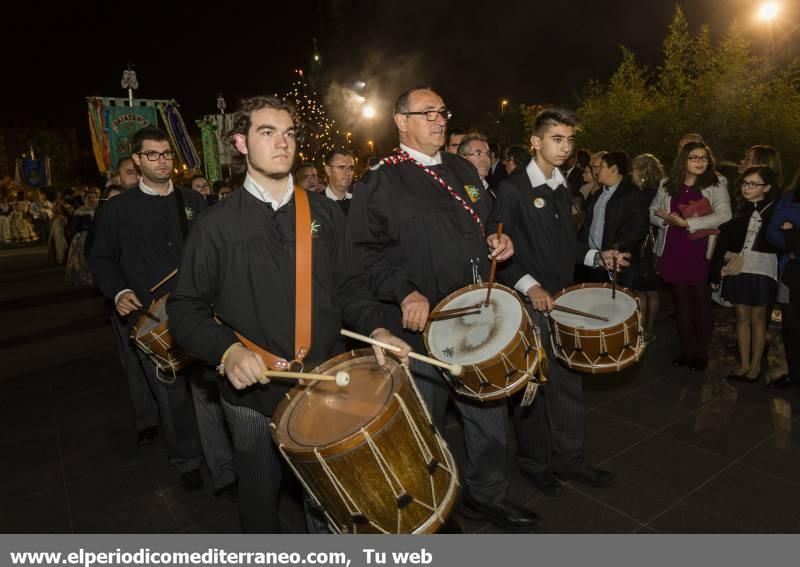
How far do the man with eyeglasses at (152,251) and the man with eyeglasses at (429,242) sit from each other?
166cm

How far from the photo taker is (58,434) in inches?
191

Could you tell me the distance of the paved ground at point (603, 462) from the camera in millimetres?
3241

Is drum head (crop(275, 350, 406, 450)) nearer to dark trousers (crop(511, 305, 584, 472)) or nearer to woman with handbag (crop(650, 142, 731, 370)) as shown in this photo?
dark trousers (crop(511, 305, 584, 472))

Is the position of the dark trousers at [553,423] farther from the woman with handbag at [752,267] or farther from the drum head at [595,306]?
the woman with handbag at [752,267]

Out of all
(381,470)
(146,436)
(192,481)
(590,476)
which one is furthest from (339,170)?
(381,470)

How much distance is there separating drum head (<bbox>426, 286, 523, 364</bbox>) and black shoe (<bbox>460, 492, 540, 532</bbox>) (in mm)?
1108

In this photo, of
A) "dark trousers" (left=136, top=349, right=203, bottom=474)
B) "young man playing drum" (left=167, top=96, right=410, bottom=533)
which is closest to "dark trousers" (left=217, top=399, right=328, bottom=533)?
"young man playing drum" (left=167, top=96, right=410, bottom=533)

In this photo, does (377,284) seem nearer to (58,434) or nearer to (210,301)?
(210,301)

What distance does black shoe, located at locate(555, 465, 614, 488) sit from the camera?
3.52m

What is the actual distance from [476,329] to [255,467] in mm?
1226

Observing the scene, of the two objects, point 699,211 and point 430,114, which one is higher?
point 430,114

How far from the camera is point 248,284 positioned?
2.34 metres

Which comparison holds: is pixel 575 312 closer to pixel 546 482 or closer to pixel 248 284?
pixel 546 482

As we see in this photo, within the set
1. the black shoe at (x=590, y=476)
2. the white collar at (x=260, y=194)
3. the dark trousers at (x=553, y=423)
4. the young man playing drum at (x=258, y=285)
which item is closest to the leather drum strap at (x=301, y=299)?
the young man playing drum at (x=258, y=285)
